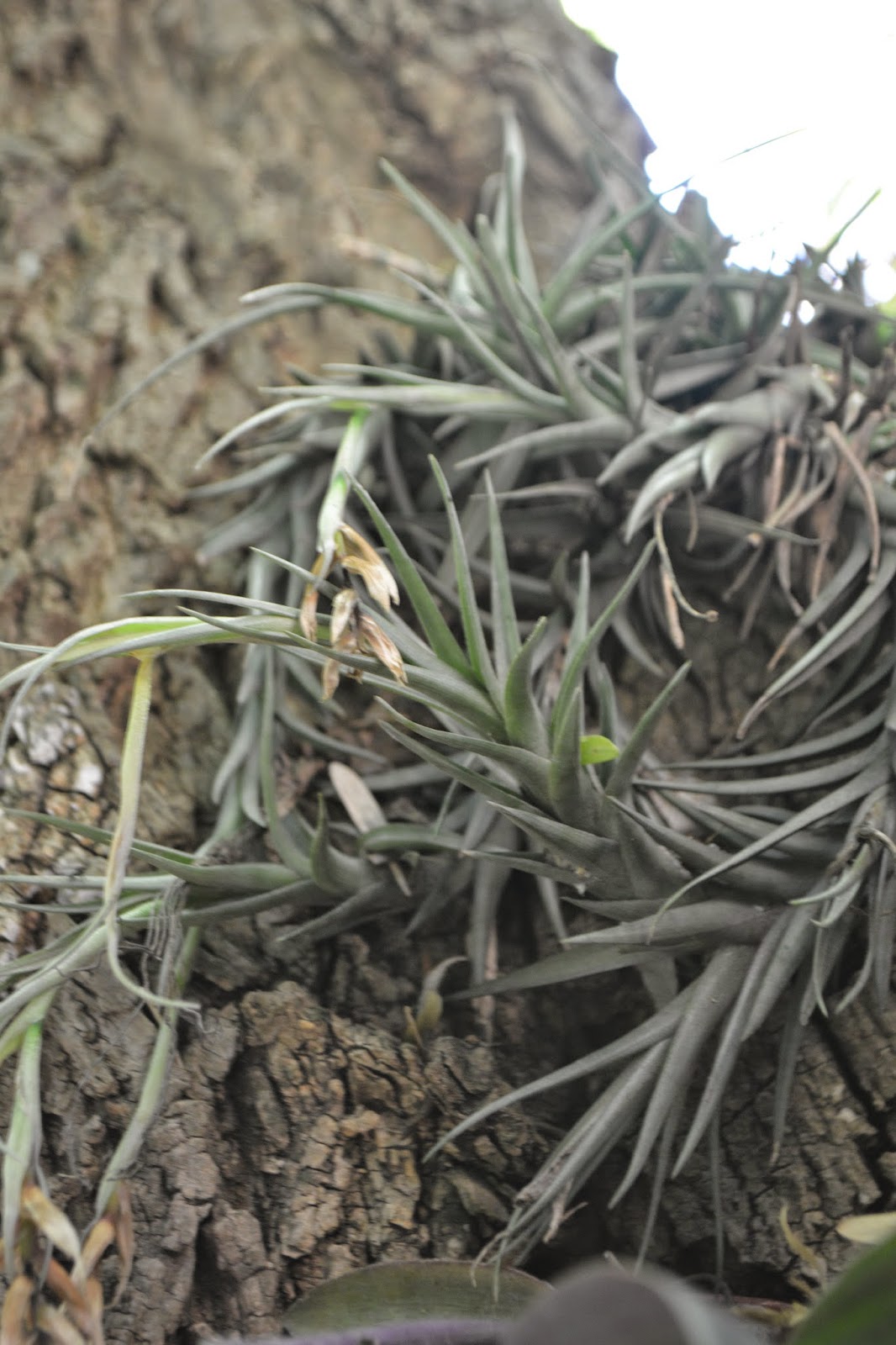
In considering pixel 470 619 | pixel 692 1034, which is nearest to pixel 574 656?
pixel 470 619

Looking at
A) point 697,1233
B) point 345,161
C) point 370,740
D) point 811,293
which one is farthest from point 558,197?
point 697,1233

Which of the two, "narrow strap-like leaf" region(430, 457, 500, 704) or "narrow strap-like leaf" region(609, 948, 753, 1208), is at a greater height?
"narrow strap-like leaf" region(430, 457, 500, 704)

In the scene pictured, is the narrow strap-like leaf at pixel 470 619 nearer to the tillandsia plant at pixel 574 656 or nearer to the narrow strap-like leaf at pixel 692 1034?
the tillandsia plant at pixel 574 656

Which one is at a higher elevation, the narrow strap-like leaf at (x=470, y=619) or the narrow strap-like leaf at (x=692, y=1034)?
the narrow strap-like leaf at (x=470, y=619)

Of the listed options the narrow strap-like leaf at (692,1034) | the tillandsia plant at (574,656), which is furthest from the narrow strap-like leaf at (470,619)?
the narrow strap-like leaf at (692,1034)

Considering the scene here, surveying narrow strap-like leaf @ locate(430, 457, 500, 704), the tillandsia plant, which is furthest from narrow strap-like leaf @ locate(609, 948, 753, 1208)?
narrow strap-like leaf @ locate(430, 457, 500, 704)

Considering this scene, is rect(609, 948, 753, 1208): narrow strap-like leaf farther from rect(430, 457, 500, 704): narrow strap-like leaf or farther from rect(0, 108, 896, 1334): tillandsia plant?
rect(430, 457, 500, 704): narrow strap-like leaf

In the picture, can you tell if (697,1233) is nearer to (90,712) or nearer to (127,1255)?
(127,1255)

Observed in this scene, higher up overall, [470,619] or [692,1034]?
[470,619]

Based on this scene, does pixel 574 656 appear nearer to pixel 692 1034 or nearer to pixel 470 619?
pixel 470 619
